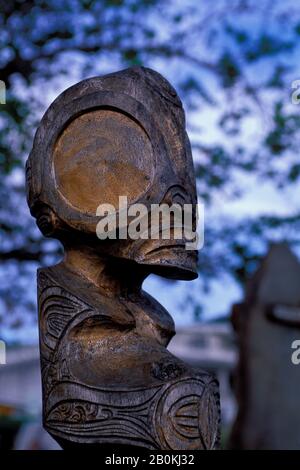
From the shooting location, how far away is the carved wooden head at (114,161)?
3.25 metres

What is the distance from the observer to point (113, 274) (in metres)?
3.42

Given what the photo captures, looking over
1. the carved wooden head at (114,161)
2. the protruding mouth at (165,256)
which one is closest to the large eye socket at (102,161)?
the carved wooden head at (114,161)

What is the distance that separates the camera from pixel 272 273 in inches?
340

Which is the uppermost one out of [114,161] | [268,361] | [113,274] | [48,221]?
[114,161]

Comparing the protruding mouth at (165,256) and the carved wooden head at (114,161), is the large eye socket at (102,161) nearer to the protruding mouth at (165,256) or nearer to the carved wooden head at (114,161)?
the carved wooden head at (114,161)

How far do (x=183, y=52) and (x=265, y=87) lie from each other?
0.88 meters

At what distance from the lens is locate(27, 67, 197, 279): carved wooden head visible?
325 cm

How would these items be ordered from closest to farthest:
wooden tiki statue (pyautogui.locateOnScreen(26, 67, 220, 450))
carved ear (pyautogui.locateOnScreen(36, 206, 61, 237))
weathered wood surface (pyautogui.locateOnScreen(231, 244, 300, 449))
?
wooden tiki statue (pyautogui.locateOnScreen(26, 67, 220, 450))
carved ear (pyautogui.locateOnScreen(36, 206, 61, 237))
weathered wood surface (pyautogui.locateOnScreen(231, 244, 300, 449))

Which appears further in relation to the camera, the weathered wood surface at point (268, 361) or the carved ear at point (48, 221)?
the weathered wood surface at point (268, 361)

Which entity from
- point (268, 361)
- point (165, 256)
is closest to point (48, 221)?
point (165, 256)

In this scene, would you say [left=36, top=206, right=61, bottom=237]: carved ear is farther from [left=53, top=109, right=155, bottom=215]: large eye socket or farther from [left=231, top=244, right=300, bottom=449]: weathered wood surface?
[left=231, top=244, right=300, bottom=449]: weathered wood surface

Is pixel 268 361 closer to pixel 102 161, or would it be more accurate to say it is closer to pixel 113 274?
pixel 113 274

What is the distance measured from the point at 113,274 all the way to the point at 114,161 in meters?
0.45

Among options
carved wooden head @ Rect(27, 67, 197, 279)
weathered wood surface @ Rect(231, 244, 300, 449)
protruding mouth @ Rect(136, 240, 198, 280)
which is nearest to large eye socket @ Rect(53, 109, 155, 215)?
carved wooden head @ Rect(27, 67, 197, 279)
